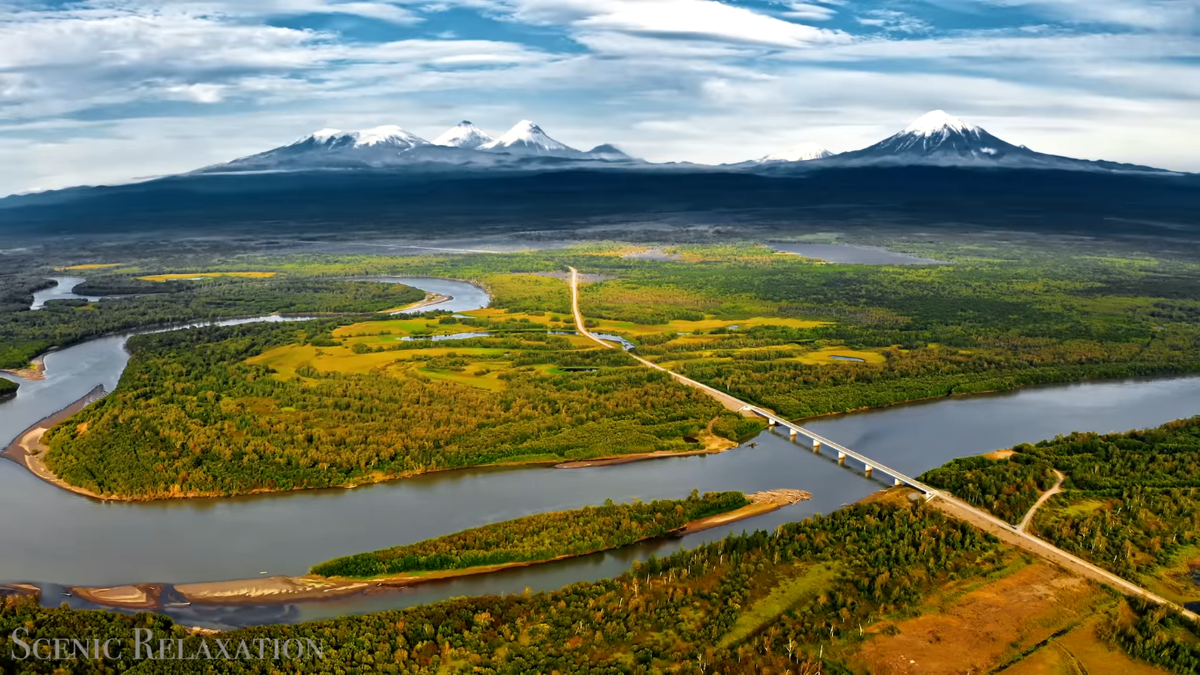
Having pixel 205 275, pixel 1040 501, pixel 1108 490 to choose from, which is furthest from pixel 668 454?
pixel 205 275

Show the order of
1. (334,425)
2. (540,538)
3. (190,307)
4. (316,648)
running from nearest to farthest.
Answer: (316,648) → (540,538) → (334,425) → (190,307)

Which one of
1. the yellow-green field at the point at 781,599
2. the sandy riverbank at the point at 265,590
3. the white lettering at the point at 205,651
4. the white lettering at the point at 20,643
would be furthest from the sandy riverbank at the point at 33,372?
the yellow-green field at the point at 781,599

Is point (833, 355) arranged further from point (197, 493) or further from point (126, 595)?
point (126, 595)

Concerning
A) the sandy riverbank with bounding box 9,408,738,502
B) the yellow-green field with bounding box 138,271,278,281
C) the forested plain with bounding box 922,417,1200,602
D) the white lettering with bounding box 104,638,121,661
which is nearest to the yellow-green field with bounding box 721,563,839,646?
the forested plain with bounding box 922,417,1200,602

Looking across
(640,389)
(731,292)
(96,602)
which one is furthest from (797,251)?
(96,602)

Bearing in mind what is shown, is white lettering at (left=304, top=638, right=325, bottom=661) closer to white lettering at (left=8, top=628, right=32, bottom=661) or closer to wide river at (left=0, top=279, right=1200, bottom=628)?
wide river at (left=0, top=279, right=1200, bottom=628)

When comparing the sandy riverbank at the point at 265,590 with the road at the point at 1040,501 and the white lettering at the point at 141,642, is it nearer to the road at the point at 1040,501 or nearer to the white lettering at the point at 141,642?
the white lettering at the point at 141,642
